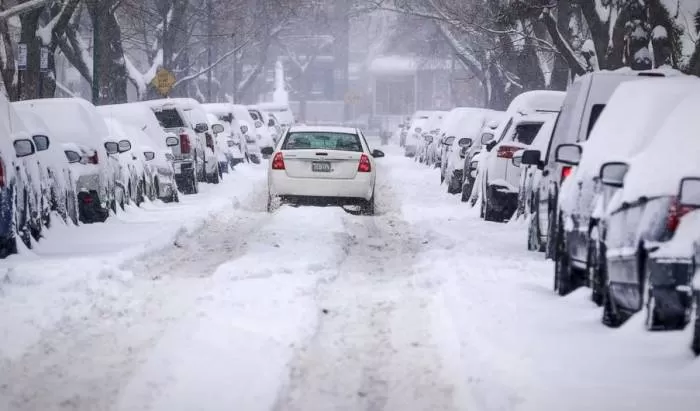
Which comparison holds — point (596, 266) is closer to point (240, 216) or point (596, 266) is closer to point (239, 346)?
point (239, 346)

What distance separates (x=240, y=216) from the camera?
20047 millimetres

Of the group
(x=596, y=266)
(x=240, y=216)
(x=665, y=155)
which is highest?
(x=665, y=155)

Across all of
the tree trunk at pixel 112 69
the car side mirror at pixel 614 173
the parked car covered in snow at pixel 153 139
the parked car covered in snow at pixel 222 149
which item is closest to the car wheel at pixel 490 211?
the parked car covered in snow at pixel 153 139

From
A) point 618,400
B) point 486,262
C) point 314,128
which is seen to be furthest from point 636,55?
point 618,400

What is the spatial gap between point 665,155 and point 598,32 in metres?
18.8

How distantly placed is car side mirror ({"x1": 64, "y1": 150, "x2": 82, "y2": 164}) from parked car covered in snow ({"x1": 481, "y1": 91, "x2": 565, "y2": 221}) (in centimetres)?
602

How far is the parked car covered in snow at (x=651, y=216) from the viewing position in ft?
24.5

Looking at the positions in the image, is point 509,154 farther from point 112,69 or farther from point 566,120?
point 112,69

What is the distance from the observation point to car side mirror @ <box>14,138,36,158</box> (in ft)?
44.7

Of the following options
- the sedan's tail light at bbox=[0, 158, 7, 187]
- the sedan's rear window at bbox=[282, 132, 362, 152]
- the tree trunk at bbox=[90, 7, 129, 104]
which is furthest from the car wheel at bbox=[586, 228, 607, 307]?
the tree trunk at bbox=[90, 7, 129, 104]

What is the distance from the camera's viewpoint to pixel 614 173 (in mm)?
8398

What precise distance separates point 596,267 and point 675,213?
185 centimetres

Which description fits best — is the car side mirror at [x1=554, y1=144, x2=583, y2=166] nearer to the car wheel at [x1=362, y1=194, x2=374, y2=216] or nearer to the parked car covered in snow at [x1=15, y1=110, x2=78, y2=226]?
the parked car covered in snow at [x1=15, y1=110, x2=78, y2=226]

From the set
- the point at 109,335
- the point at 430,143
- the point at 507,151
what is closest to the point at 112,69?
the point at 430,143
